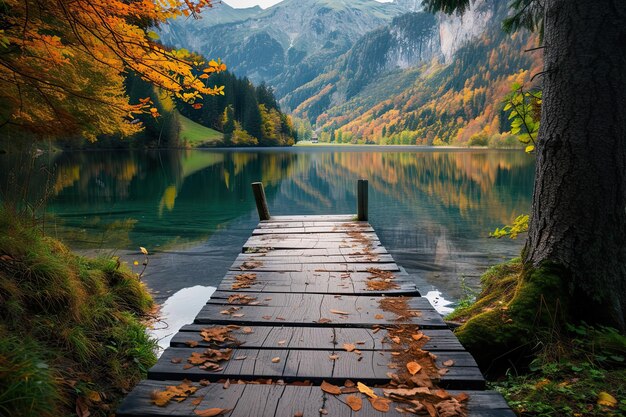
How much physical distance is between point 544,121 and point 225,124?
103 meters

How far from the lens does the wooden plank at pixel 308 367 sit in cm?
275

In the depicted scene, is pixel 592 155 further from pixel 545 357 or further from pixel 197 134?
pixel 197 134

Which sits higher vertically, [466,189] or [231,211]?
[466,189]

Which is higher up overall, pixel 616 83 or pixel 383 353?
pixel 616 83

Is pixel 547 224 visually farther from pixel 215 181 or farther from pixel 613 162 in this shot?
pixel 215 181

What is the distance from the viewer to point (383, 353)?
3088 millimetres

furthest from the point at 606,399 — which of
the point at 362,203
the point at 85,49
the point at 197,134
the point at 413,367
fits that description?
the point at 197,134

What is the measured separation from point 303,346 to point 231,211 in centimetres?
1656

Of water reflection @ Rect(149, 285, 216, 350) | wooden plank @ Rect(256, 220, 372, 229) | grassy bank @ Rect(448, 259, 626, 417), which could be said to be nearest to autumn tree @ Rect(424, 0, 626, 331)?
grassy bank @ Rect(448, 259, 626, 417)

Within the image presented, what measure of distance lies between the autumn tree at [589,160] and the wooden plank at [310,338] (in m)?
1.19

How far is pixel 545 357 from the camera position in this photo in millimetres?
3455

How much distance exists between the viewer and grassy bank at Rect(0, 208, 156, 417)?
2.48 metres

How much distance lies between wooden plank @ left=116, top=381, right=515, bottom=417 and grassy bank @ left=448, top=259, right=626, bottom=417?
57cm

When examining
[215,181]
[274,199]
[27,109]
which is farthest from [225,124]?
[27,109]
